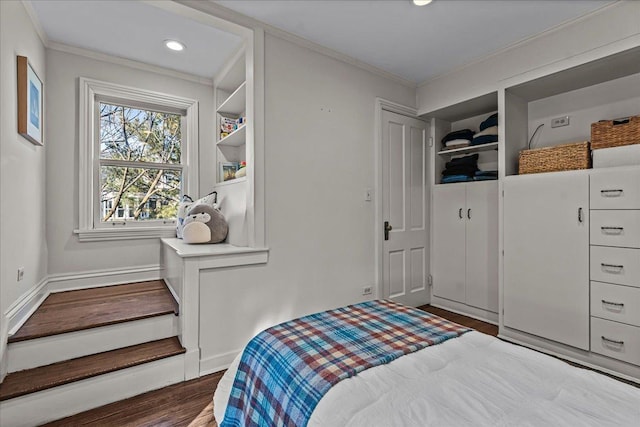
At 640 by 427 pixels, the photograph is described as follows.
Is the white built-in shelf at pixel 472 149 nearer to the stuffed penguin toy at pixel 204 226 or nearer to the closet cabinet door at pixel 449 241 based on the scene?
the closet cabinet door at pixel 449 241

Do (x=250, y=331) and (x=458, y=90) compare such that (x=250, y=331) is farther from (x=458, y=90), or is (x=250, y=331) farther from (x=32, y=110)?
(x=458, y=90)

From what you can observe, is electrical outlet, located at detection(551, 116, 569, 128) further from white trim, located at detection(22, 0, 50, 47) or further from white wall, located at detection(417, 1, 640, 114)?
white trim, located at detection(22, 0, 50, 47)

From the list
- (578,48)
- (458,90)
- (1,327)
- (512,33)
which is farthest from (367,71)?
(1,327)

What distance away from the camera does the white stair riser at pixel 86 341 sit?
181 centimetres

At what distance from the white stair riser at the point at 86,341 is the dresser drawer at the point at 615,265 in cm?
305

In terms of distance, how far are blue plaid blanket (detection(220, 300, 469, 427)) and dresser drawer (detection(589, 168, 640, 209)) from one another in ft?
5.27

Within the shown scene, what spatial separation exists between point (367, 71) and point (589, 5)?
1.68 m

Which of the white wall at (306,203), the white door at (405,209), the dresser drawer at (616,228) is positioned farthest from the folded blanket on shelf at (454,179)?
the dresser drawer at (616,228)

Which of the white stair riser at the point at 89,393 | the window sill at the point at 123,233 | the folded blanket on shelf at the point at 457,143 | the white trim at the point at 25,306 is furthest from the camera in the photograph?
the folded blanket on shelf at the point at 457,143

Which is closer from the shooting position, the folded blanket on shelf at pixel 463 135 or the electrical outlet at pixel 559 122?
the electrical outlet at pixel 559 122

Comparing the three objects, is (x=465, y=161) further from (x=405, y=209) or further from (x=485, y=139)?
(x=405, y=209)

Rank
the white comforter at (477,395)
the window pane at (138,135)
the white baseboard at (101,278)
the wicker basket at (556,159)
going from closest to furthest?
the white comforter at (477,395), the wicker basket at (556,159), the white baseboard at (101,278), the window pane at (138,135)

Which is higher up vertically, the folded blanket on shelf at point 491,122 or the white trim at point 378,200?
the folded blanket on shelf at point 491,122

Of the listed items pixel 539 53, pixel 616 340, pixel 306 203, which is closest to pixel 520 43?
pixel 539 53
